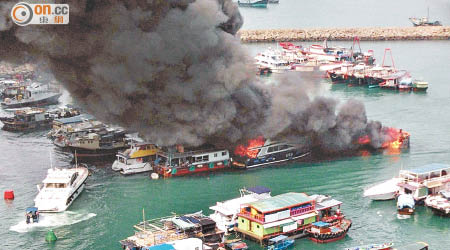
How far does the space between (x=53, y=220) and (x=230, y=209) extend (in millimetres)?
7100

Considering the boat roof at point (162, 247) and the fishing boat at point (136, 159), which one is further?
the fishing boat at point (136, 159)

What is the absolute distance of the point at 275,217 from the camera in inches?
1082

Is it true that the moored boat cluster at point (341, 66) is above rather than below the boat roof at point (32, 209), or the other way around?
above

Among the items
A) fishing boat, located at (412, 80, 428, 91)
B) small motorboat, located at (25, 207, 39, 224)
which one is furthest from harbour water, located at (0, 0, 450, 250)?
fishing boat, located at (412, 80, 428, 91)

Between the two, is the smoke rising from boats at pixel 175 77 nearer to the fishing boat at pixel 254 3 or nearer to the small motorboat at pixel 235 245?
the small motorboat at pixel 235 245

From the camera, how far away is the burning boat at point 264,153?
122ft

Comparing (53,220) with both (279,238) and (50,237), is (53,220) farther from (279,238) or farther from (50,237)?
(279,238)

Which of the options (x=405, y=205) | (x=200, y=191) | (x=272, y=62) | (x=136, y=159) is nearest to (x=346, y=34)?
(x=272, y=62)

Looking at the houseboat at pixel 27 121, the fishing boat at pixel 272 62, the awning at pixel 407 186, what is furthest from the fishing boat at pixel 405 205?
the fishing boat at pixel 272 62

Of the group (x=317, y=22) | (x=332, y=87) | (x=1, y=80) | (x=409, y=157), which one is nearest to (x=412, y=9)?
(x=317, y=22)

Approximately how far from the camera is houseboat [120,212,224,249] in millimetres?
25891

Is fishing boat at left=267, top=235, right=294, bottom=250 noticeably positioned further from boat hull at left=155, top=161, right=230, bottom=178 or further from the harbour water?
boat hull at left=155, top=161, right=230, bottom=178

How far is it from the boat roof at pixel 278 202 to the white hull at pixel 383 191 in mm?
3896

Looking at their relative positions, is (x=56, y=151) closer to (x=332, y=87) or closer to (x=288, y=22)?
(x=332, y=87)
